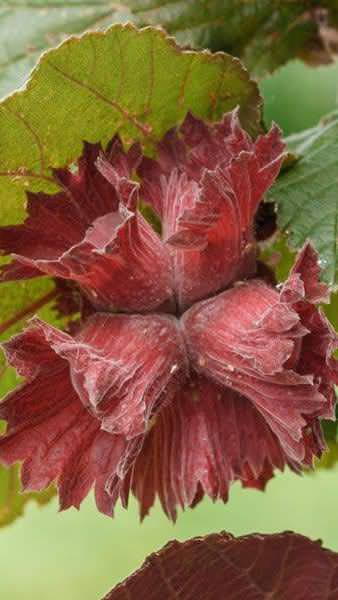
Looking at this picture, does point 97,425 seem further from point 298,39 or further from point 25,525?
point 25,525

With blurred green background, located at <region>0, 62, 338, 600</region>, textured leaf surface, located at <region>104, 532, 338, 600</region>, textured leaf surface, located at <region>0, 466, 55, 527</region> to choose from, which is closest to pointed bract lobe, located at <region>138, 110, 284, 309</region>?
textured leaf surface, located at <region>104, 532, 338, 600</region>

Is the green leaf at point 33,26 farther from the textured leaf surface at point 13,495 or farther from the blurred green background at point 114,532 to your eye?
the blurred green background at point 114,532

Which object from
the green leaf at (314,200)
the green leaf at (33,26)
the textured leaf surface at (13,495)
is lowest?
the textured leaf surface at (13,495)

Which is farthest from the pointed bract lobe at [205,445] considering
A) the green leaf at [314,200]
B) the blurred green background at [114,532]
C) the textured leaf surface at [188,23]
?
the blurred green background at [114,532]

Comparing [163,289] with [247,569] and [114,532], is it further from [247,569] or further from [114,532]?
[114,532]

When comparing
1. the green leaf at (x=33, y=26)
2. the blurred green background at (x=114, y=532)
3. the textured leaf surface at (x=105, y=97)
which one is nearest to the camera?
the textured leaf surface at (x=105, y=97)

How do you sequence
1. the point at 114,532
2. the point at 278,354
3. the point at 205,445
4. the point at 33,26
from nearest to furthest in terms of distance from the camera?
the point at 278,354
the point at 205,445
the point at 33,26
the point at 114,532

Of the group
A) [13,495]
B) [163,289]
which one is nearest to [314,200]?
[163,289]
